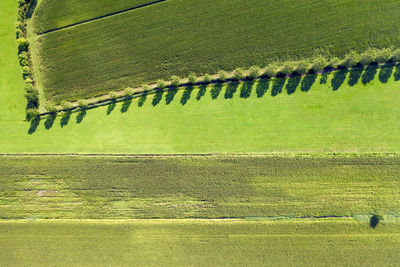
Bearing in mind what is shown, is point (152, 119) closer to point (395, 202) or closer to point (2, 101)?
point (2, 101)

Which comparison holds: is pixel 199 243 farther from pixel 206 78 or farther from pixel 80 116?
pixel 80 116

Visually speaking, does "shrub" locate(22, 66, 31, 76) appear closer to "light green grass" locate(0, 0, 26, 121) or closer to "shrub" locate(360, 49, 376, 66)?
"light green grass" locate(0, 0, 26, 121)

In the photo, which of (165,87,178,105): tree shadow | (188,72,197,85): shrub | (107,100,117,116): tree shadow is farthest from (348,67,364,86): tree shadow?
(107,100,117,116): tree shadow

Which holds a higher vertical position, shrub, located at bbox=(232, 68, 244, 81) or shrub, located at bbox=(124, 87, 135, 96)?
shrub, located at bbox=(232, 68, 244, 81)

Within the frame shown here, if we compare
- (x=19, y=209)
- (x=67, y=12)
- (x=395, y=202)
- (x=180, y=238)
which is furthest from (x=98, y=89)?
(x=395, y=202)

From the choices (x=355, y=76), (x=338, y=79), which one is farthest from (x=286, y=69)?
(x=355, y=76)
